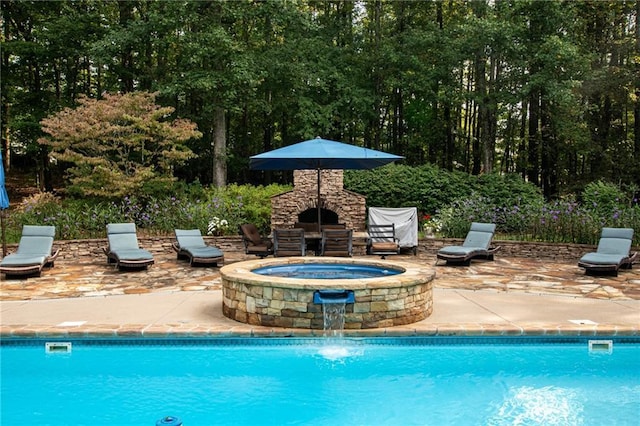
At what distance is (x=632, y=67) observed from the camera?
19719mm

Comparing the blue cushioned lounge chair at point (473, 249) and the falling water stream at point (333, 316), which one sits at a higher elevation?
the blue cushioned lounge chair at point (473, 249)

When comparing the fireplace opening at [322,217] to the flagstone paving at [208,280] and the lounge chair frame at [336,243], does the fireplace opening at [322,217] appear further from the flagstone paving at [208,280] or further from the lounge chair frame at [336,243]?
the flagstone paving at [208,280]

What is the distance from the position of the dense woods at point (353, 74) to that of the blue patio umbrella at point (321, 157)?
26.6 ft

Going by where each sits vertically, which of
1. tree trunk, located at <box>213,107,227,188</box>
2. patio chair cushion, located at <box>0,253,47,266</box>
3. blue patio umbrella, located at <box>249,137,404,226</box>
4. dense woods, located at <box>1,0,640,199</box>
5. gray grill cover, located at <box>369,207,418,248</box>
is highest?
dense woods, located at <box>1,0,640,199</box>

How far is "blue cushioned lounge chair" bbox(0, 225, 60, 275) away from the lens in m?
9.34

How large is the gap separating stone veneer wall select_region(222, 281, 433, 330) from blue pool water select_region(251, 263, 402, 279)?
1407mm

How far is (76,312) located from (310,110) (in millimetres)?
15521

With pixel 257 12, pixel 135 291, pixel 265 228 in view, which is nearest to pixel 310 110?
pixel 257 12

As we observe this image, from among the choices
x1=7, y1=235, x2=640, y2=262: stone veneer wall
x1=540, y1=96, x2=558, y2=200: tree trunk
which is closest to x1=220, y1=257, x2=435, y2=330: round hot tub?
x1=7, y1=235, x2=640, y2=262: stone veneer wall

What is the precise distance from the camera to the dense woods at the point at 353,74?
61.3ft

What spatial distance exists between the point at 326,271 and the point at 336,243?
111 inches

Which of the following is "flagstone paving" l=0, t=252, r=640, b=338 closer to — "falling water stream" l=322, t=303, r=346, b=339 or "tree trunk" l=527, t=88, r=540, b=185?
"falling water stream" l=322, t=303, r=346, b=339

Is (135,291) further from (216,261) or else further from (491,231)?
(491,231)

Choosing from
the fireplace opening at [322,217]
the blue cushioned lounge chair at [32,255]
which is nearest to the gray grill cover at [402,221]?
the fireplace opening at [322,217]
